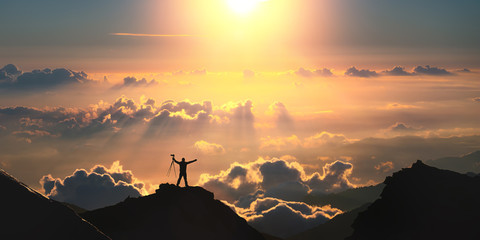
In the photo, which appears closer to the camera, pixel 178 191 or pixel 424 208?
pixel 424 208

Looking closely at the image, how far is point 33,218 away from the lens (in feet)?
73.7

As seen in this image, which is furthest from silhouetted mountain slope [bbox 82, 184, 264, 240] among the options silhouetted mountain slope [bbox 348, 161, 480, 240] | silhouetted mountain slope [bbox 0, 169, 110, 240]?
silhouetted mountain slope [bbox 0, 169, 110, 240]

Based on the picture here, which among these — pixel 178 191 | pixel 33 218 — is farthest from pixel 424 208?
pixel 33 218

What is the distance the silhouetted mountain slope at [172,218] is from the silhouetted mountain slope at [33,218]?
69.8ft

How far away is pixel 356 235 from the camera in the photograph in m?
54.8

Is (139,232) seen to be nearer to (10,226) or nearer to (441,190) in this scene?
(10,226)

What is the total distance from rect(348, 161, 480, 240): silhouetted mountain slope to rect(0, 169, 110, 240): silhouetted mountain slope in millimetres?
37320

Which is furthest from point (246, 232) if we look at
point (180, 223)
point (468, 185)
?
point (468, 185)

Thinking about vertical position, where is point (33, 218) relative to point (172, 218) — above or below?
below

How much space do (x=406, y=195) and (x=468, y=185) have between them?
269 inches

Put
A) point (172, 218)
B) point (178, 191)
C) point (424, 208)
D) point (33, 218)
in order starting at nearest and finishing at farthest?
1. point (33, 218)
2. point (172, 218)
3. point (424, 208)
4. point (178, 191)

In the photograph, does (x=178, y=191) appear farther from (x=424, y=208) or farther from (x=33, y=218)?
(x=33, y=218)

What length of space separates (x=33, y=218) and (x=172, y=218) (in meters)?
27.0

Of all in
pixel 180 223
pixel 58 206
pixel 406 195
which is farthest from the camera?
pixel 406 195
